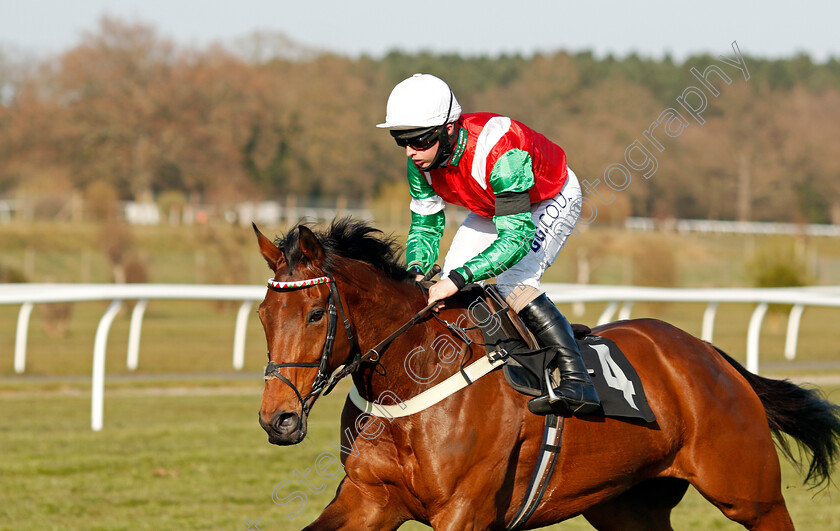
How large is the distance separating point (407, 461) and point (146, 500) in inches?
104

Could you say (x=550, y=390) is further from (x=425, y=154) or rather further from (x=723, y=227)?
(x=723, y=227)

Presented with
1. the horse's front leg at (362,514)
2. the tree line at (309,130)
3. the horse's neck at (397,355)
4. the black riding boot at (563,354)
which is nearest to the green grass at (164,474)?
the horse's front leg at (362,514)

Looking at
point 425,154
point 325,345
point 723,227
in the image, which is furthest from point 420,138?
point 723,227

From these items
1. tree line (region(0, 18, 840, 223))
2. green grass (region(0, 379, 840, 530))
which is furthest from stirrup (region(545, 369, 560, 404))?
tree line (region(0, 18, 840, 223))

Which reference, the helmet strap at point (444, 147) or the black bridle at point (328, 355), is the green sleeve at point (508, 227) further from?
the black bridle at point (328, 355)

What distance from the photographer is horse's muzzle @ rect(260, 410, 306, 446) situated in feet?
8.34

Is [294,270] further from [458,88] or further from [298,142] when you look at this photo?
[458,88]

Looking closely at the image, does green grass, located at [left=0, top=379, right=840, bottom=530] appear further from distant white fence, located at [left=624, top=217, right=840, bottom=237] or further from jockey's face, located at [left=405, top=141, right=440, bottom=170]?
distant white fence, located at [left=624, top=217, right=840, bottom=237]

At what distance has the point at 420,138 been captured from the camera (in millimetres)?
2990

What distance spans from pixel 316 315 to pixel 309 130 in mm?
46095

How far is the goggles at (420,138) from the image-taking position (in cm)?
297

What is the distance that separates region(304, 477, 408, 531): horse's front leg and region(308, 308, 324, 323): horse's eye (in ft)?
2.11

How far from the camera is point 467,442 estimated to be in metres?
2.88

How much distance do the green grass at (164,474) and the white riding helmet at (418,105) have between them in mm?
1471
